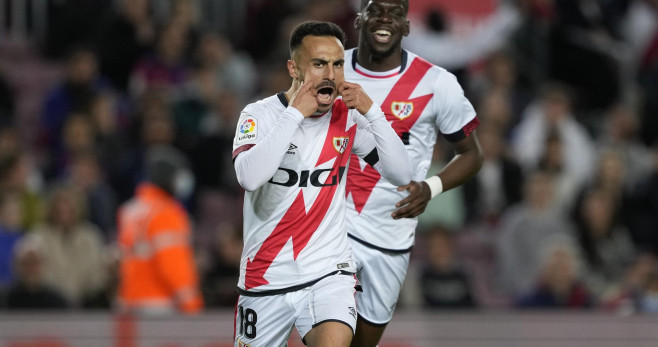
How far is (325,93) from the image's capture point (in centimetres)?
574

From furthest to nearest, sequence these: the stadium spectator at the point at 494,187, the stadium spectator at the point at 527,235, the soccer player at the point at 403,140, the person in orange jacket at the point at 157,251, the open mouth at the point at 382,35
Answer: the stadium spectator at the point at 494,187, the stadium spectator at the point at 527,235, the person in orange jacket at the point at 157,251, the soccer player at the point at 403,140, the open mouth at the point at 382,35

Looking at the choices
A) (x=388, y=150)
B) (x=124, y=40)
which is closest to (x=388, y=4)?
(x=388, y=150)

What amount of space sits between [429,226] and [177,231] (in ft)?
8.27

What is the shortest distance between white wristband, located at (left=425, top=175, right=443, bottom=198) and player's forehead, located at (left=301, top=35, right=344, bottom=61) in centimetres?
107

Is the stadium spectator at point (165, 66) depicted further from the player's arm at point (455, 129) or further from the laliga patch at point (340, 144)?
the laliga patch at point (340, 144)

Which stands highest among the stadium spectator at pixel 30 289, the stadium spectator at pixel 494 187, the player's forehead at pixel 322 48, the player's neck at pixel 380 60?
the player's forehead at pixel 322 48

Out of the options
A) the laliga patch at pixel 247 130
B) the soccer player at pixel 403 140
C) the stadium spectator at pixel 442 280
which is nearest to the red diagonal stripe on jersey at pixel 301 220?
the laliga patch at pixel 247 130

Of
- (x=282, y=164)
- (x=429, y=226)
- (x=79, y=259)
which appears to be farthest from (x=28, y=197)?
(x=282, y=164)

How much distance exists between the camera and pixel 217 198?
11664 millimetres

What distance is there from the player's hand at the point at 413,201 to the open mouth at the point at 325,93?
2.61 ft

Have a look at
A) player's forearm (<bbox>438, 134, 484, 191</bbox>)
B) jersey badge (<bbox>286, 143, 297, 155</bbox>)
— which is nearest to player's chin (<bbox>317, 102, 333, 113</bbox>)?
jersey badge (<bbox>286, 143, 297, 155</bbox>)

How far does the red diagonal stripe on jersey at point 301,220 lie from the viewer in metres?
5.93

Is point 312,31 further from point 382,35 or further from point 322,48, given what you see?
point 382,35

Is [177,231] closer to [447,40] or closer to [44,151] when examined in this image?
[44,151]
